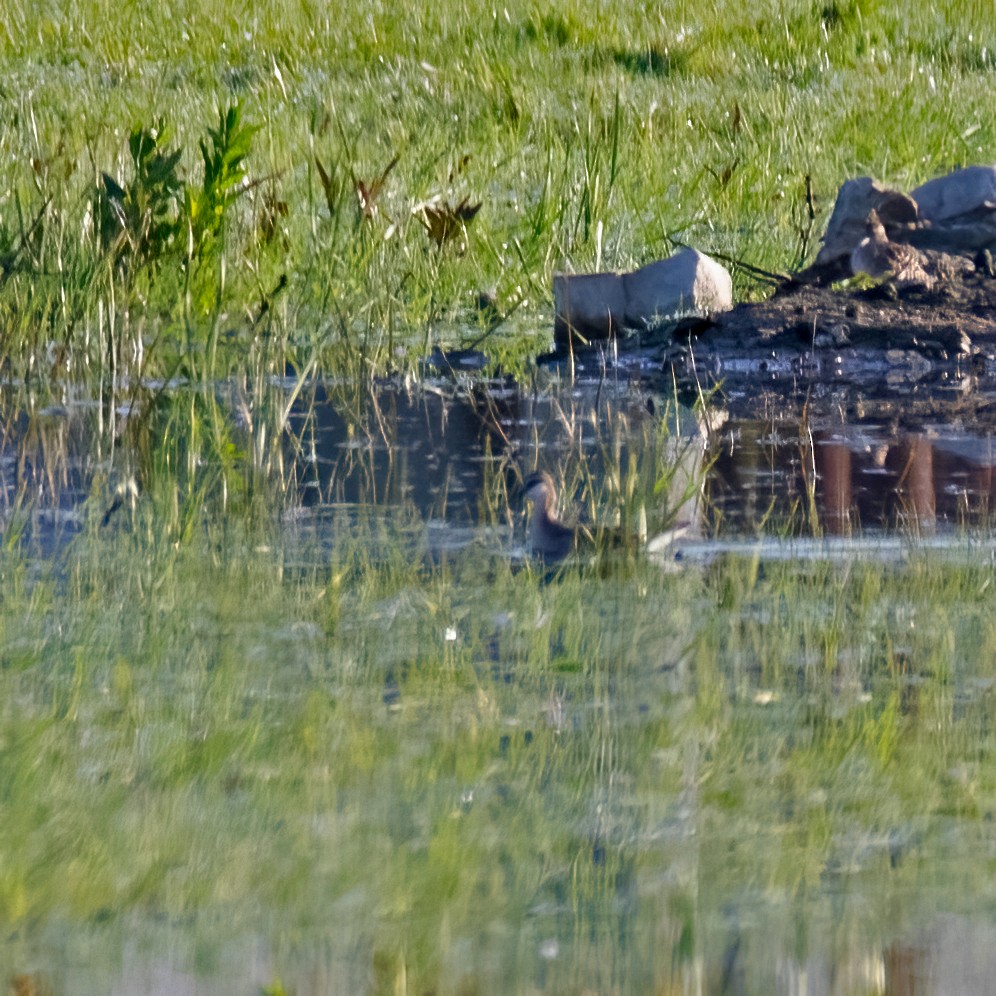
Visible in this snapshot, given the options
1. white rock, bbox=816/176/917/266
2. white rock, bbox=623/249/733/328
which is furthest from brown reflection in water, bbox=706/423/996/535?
white rock, bbox=816/176/917/266

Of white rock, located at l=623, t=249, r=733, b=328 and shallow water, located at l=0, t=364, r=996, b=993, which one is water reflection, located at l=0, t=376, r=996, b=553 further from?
white rock, located at l=623, t=249, r=733, b=328

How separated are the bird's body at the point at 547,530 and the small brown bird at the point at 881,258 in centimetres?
275

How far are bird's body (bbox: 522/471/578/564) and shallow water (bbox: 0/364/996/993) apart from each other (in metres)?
0.05

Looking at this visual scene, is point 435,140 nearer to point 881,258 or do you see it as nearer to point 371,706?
point 881,258

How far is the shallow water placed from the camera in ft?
6.04

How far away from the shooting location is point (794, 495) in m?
3.75

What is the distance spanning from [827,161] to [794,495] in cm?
521

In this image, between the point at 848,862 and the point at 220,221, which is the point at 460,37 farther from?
the point at 848,862

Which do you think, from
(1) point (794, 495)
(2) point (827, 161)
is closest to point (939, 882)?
(1) point (794, 495)

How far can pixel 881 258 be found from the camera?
19.9ft

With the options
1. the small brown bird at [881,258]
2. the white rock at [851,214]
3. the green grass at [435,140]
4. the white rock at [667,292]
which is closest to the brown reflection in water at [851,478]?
the white rock at [667,292]

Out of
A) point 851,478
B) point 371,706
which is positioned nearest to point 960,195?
point 851,478

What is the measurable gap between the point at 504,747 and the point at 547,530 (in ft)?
3.46

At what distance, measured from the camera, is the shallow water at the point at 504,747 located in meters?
A: 1.84
